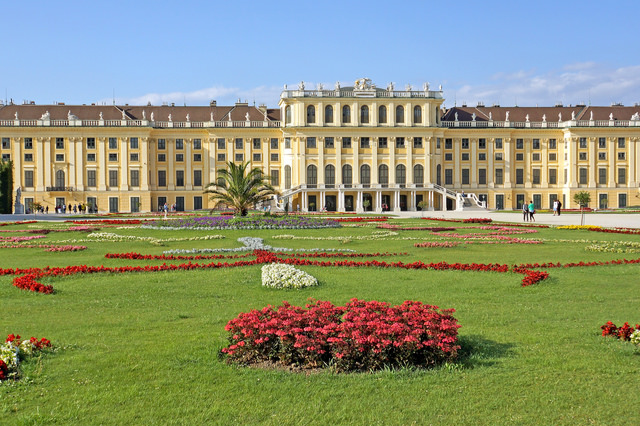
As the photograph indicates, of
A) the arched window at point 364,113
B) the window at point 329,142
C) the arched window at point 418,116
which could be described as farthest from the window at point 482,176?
the window at point 329,142

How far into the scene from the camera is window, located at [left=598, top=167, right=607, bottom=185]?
77750 millimetres

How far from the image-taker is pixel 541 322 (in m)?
10.0

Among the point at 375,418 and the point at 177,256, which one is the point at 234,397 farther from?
the point at 177,256

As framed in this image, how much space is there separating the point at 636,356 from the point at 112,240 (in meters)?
22.0

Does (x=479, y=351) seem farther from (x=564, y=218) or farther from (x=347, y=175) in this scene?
(x=347, y=175)

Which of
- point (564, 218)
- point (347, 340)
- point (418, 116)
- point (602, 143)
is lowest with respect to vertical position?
point (347, 340)

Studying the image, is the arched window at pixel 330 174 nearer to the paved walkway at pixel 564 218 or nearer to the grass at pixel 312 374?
the paved walkway at pixel 564 218

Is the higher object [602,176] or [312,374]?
[602,176]

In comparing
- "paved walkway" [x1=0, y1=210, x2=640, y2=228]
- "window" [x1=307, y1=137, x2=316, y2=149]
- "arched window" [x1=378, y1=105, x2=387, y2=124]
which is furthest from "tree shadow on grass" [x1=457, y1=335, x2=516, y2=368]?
"arched window" [x1=378, y1=105, x2=387, y2=124]

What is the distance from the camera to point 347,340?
7551 millimetres

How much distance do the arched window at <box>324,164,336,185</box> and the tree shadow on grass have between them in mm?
65789

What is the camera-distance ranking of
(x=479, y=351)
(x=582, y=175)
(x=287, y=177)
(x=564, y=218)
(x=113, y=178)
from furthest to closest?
(x=582, y=175)
(x=287, y=177)
(x=113, y=178)
(x=564, y=218)
(x=479, y=351)

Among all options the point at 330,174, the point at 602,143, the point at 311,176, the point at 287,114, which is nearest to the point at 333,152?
the point at 330,174

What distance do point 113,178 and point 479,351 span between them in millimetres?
70377
